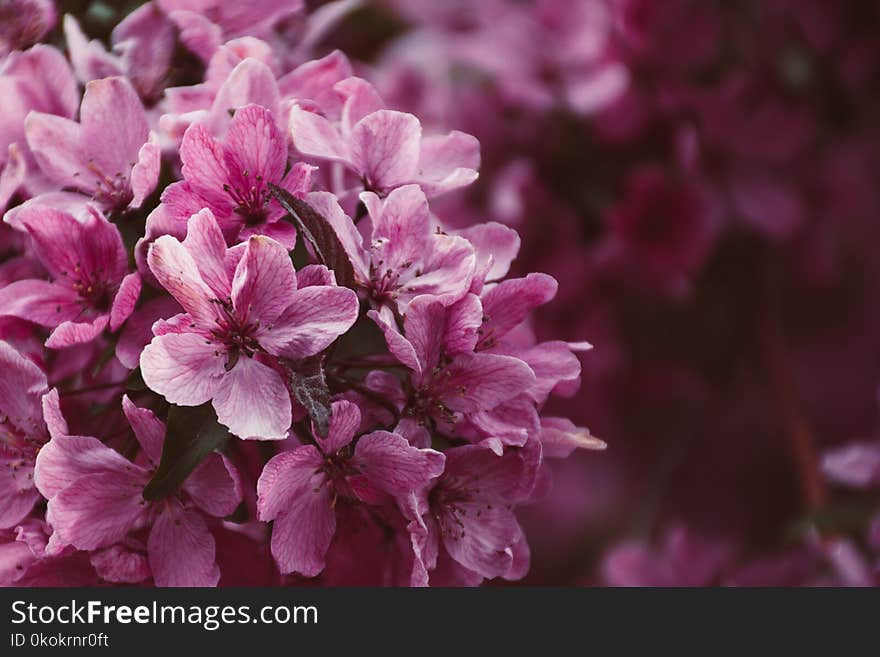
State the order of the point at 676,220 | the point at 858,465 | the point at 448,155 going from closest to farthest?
the point at 448,155 < the point at 858,465 < the point at 676,220

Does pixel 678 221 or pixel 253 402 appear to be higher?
pixel 253 402

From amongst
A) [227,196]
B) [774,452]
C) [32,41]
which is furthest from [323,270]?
[774,452]

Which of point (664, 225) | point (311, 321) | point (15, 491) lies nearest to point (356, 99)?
point (311, 321)

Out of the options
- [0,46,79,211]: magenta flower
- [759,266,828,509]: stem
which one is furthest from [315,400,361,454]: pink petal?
[759,266,828,509]: stem

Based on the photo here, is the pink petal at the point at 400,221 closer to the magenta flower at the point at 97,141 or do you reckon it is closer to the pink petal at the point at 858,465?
the magenta flower at the point at 97,141

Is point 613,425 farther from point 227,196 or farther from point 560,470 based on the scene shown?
point 227,196

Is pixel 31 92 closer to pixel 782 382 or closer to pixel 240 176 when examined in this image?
pixel 240 176
